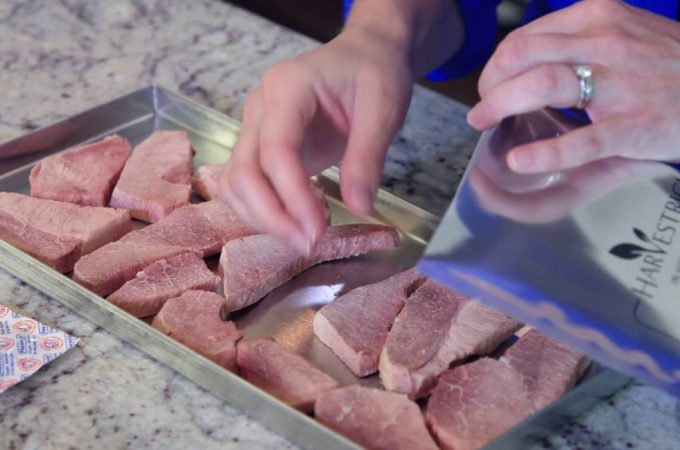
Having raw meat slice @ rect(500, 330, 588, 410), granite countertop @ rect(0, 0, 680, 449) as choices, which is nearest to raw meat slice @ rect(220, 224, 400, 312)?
granite countertop @ rect(0, 0, 680, 449)

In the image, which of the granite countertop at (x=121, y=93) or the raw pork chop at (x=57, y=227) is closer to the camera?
the granite countertop at (x=121, y=93)

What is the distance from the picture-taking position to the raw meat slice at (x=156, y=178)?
→ 123 centimetres

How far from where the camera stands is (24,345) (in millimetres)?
1030

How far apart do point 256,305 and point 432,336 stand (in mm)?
201

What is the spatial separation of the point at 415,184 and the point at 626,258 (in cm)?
52

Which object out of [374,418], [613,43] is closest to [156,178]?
[374,418]

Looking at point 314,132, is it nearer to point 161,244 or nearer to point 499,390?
point 161,244

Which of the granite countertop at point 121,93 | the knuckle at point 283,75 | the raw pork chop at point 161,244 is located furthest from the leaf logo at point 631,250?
the raw pork chop at point 161,244

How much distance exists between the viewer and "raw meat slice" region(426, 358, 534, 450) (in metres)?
0.92

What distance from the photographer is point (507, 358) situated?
1.02 meters

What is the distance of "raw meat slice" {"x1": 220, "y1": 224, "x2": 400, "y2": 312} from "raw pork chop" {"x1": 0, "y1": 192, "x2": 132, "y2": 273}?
0.49 feet

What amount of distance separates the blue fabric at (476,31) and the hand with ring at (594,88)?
1.22ft

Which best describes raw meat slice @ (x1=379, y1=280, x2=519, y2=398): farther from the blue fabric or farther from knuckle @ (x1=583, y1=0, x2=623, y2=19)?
the blue fabric

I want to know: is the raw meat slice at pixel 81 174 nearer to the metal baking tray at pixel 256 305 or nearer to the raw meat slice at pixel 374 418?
the metal baking tray at pixel 256 305
